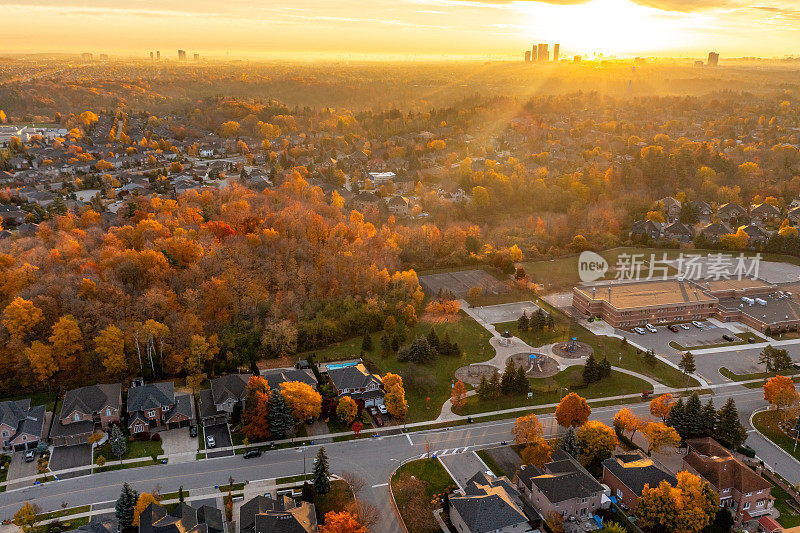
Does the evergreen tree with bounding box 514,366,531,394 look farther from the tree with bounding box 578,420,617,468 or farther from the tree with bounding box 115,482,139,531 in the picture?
the tree with bounding box 115,482,139,531

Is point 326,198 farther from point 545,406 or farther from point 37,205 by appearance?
point 545,406

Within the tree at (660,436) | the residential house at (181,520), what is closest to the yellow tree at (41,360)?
the residential house at (181,520)

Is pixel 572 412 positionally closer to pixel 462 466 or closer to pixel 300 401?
pixel 462 466

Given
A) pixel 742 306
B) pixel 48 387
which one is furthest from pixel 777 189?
pixel 48 387

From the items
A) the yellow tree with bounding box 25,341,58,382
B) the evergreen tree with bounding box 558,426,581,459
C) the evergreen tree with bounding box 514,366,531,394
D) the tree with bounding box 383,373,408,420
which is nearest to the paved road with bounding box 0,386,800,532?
the tree with bounding box 383,373,408,420

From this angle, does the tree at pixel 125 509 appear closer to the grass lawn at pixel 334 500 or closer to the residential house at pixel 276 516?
the residential house at pixel 276 516

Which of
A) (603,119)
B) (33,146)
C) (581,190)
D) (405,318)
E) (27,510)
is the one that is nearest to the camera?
(27,510)
